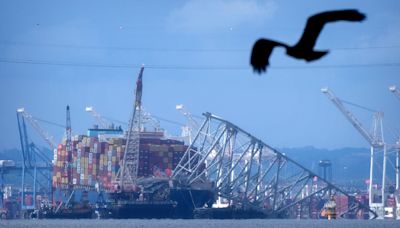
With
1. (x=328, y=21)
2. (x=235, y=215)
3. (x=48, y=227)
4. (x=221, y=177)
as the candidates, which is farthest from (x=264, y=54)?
(x=221, y=177)

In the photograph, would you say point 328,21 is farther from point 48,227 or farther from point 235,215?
point 235,215

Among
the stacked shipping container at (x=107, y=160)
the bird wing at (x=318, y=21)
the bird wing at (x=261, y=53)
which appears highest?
the stacked shipping container at (x=107, y=160)

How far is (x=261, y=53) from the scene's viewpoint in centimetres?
1112

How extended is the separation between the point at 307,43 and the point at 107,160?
180m

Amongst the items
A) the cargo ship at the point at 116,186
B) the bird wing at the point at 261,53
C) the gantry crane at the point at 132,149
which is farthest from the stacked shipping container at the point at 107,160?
the bird wing at the point at 261,53

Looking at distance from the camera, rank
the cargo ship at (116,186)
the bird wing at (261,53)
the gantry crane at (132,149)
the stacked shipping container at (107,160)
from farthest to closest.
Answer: the stacked shipping container at (107,160) < the gantry crane at (132,149) < the cargo ship at (116,186) < the bird wing at (261,53)

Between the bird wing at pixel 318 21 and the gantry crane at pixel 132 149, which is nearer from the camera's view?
the bird wing at pixel 318 21

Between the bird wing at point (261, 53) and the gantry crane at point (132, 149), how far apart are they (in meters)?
152

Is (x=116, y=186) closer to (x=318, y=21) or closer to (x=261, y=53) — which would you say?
(x=261, y=53)

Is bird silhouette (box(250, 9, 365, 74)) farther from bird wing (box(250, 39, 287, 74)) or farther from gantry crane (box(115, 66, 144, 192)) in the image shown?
gantry crane (box(115, 66, 144, 192))

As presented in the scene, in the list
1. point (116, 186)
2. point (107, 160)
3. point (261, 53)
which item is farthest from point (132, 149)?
point (261, 53)

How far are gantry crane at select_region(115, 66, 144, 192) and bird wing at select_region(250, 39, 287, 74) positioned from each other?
499 ft

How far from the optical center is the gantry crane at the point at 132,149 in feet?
542

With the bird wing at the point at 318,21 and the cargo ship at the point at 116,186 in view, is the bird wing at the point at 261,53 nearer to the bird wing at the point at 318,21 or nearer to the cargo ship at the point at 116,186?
the bird wing at the point at 318,21
